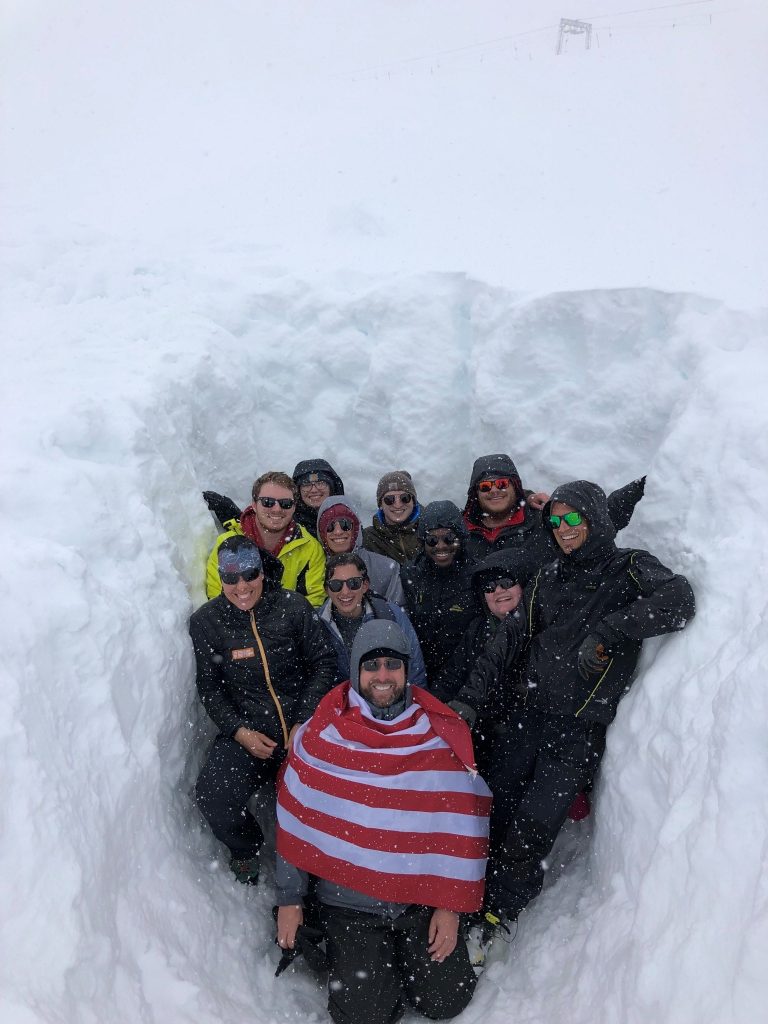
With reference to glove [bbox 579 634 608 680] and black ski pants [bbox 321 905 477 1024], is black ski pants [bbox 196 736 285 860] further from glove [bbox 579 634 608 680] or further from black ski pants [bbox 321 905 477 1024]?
glove [bbox 579 634 608 680]

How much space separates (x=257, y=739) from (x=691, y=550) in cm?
291

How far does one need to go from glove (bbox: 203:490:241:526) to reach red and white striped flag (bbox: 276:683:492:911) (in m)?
2.15

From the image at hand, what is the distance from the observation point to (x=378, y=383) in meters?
6.68

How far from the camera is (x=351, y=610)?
187 inches

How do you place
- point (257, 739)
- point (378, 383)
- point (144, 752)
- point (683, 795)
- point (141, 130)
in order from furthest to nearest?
point (141, 130)
point (378, 383)
point (257, 739)
point (144, 752)
point (683, 795)

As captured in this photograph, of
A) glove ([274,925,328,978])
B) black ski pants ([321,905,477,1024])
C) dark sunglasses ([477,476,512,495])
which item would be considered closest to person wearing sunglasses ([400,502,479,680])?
dark sunglasses ([477,476,512,495])

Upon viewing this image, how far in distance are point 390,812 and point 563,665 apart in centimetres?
129

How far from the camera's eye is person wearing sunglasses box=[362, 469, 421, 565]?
5.43 metres

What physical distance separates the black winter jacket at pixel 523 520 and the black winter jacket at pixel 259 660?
1479 millimetres

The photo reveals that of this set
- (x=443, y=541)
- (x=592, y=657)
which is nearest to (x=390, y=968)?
(x=592, y=657)

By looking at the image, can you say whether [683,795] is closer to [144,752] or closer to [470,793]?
[470,793]

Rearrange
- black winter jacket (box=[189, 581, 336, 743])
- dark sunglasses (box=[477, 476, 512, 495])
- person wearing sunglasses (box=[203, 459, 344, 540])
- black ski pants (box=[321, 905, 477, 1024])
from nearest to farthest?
black ski pants (box=[321, 905, 477, 1024]) < black winter jacket (box=[189, 581, 336, 743]) < dark sunglasses (box=[477, 476, 512, 495]) < person wearing sunglasses (box=[203, 459, 344, 540])

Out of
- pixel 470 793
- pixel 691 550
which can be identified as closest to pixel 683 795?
pixel 470 793

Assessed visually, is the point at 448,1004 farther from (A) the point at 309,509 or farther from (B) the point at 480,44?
(B) the point at 480,44
